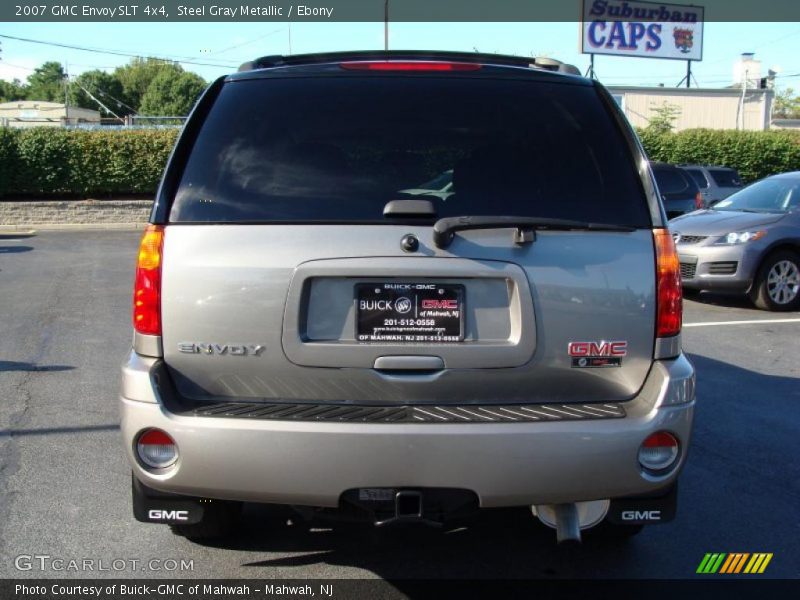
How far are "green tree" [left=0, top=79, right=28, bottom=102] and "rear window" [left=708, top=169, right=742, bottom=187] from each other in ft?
327

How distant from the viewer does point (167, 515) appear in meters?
3.28

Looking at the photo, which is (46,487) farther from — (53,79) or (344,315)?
(53,79)

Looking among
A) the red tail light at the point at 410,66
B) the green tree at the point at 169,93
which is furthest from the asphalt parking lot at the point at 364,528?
the green tree at the point at 169,93

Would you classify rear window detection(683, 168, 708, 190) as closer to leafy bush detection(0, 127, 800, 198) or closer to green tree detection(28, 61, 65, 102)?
leafy bush detection(0, 127, 800, 198)

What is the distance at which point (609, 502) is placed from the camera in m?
3.20

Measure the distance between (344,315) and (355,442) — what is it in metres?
0.46

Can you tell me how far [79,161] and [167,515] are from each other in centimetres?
2119

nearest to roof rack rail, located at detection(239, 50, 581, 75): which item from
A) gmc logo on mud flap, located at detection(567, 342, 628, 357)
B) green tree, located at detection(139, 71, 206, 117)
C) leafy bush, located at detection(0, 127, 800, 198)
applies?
gmc logo on mud flap, located at detection(567, 342, 628, 357)

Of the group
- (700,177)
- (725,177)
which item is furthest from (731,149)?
(700,177)

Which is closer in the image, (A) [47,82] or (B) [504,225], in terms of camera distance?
(B) [504,225]

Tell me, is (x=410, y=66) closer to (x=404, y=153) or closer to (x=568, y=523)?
(x=404, y=153)

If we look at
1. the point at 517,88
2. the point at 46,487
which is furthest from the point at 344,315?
the point at 46,487

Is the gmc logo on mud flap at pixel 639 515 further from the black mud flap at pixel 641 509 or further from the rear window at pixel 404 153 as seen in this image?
the rear window at pixel 404 153

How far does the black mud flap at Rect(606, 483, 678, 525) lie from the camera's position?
3.21 meters
